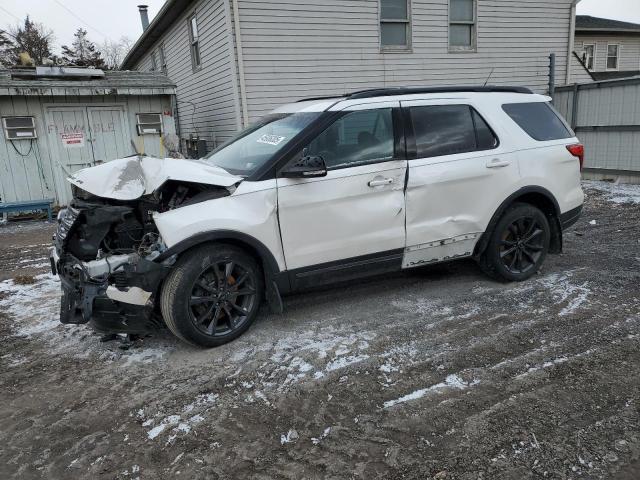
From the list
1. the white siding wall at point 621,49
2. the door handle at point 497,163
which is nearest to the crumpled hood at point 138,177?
the door handle at point 497,163

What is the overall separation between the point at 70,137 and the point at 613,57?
26.4 m

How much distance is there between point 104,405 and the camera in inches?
122

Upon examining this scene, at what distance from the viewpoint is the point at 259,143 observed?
14.1ft

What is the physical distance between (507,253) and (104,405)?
12.5 ft

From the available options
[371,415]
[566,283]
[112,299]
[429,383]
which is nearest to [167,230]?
[112,299]

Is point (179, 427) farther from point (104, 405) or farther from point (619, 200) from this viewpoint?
point (619, 200)

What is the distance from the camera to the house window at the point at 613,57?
25344 mm

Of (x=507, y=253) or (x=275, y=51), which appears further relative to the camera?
(x=275, y=51)

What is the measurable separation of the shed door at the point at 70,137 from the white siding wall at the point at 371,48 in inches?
148

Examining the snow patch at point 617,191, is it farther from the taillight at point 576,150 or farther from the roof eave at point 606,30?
the roof eave at point 606,30

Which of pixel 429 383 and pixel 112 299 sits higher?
pixel 112 299

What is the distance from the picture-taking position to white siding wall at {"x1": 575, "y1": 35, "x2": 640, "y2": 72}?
24.7 metres

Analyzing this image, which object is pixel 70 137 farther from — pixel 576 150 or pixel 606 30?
pixel 606 30

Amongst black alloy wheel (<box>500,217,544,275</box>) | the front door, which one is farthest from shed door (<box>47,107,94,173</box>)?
black alloy wheel (<box>500,217,544,275</box>)
